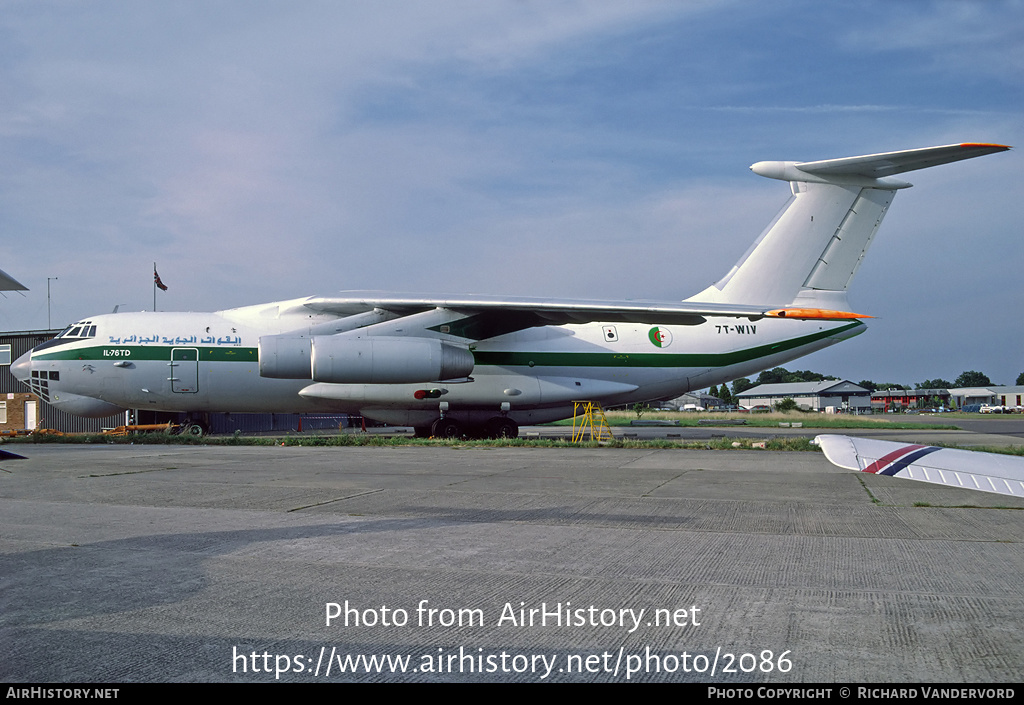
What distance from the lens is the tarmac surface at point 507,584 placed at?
267cm

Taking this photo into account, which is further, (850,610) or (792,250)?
(792,250)

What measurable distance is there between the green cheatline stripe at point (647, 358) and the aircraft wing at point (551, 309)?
2.82ft

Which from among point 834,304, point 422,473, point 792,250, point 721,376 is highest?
point 792,250

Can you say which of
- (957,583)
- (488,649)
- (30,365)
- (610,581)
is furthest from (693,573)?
(30,365)

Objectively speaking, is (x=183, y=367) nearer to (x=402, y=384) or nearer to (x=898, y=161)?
(x=402, y=384)

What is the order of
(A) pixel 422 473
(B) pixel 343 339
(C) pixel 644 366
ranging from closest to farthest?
(A) pixel 422 473, (B) pixel 343 339, (C) pixel 644 366

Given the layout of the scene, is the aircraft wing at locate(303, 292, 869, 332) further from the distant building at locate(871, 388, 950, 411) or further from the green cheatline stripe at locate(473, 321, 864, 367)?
the distant building at locate(871, 388, 950, 411)

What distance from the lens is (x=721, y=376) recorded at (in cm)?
1836

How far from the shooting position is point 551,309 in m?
15.1

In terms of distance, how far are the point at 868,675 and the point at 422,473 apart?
6.77m

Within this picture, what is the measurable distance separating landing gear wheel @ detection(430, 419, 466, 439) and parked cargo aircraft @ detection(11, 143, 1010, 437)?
3cm

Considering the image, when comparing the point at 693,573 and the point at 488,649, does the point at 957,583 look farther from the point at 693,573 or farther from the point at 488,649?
the point at 488,649

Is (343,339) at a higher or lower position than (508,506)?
higher

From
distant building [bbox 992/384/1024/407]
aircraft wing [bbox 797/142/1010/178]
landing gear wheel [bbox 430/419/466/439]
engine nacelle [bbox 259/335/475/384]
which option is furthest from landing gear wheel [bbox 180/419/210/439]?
distant building [bbox 992/384/1024/407]
